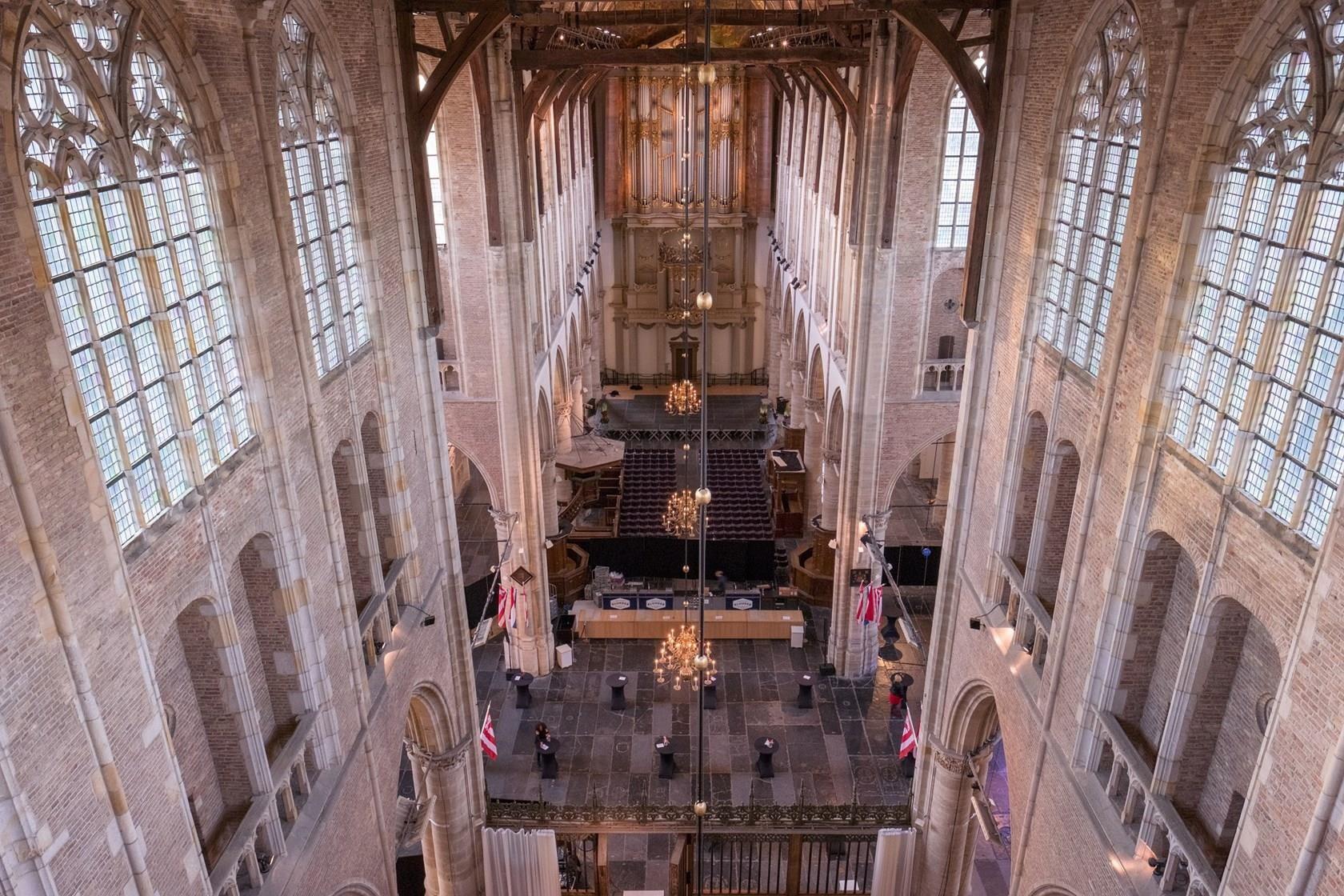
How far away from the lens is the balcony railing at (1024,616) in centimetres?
1310

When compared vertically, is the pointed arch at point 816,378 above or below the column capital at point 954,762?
above

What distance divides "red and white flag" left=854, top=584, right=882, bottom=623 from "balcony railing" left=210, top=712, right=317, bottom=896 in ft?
41.0

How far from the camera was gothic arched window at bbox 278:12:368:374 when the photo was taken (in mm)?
10992

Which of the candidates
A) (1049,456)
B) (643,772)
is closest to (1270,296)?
(1049,456)

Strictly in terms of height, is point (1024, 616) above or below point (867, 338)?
below

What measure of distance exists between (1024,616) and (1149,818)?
3863mm

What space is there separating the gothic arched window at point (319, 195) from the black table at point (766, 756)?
1197 centimetres

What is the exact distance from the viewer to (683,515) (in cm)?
2275

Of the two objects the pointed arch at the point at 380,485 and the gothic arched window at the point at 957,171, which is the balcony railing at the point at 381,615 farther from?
the gothic arched window at the point at 957,171

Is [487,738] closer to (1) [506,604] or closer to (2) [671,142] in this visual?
(1) [506,604]

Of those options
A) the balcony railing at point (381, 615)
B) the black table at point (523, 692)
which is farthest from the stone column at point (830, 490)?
the balcony railing at point (381, 615)

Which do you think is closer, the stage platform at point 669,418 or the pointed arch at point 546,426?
the pointed arch at point 546,426

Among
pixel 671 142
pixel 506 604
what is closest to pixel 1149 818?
pixel 506 604

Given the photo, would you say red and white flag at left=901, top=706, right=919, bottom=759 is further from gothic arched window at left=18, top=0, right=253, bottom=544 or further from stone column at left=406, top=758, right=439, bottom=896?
gothic arched window at left=18, top=0, right=253, bottom=544
